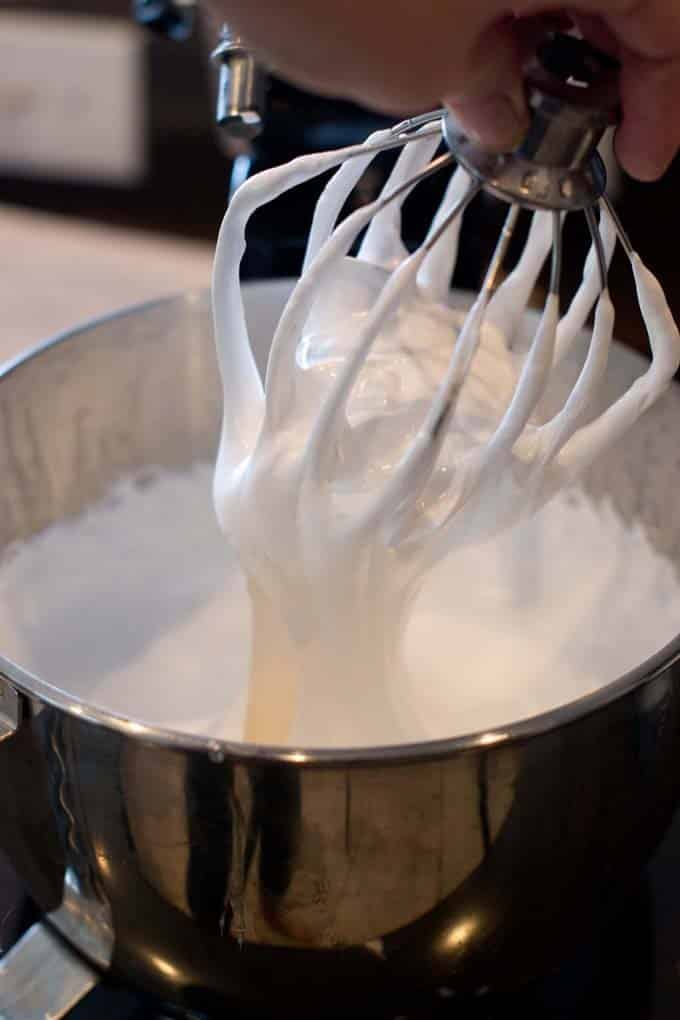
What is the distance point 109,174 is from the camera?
39.2 inches

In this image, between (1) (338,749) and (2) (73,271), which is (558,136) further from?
(2) (73,271)

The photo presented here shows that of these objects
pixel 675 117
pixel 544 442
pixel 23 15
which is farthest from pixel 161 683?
pixel 23 15

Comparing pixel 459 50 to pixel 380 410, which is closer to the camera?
pixel 459 50

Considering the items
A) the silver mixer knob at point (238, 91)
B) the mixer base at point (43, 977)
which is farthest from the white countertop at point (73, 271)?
the mixer base at point (43, 977)

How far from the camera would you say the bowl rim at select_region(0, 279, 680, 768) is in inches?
12.5

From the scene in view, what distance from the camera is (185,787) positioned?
33 cm

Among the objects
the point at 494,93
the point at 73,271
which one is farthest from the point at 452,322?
the point at 73,271

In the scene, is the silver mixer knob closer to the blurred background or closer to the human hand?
the human hand

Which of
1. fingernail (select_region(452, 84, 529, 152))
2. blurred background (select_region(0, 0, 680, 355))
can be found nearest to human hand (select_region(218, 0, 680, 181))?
fingernail (select_region(452, 84, 529, 152))

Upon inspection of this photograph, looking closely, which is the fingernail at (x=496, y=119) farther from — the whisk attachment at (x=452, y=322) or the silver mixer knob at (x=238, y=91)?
the silver mixer knob at (x=238, y=91)

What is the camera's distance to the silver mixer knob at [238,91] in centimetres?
48

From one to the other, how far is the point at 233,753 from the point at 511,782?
8cm

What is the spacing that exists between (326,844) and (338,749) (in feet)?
0.12

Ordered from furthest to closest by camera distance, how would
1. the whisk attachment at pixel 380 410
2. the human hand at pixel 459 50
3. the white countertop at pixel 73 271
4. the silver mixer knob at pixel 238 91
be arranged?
the white countertop at pixel 73 271 < the silver mixer knob at pixel 238 91 < the whisk attachment at pixel 380 410 < the human hand at pixel 459 50
